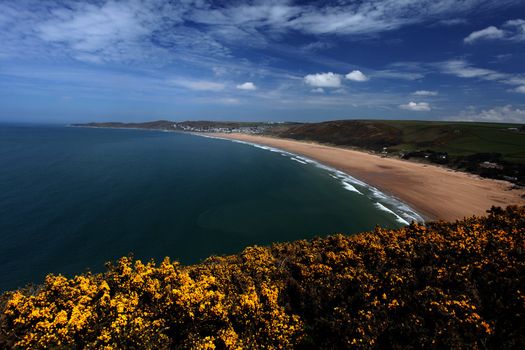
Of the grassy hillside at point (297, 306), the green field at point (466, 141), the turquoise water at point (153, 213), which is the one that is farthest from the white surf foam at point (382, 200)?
the green field at point (466, 141)

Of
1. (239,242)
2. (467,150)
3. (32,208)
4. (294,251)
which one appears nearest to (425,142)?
(467,150)

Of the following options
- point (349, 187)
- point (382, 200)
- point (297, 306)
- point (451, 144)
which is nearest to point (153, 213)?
point (297, 306)

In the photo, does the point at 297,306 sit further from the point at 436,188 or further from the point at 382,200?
the point at 436,188

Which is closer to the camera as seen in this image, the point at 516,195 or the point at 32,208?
the point at 32,208

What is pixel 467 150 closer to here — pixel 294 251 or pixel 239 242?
pixel 239 242

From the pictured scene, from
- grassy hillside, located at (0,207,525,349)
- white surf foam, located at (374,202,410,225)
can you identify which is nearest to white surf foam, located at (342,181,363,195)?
white surf foam, located at (374,202,410,225)

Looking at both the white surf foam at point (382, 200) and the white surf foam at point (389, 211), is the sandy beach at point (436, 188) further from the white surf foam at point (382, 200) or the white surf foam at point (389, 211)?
the white surf foam at point (389, 211)
